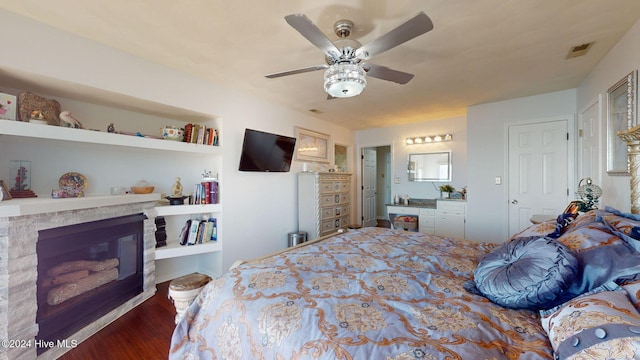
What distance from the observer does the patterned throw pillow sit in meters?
0.62

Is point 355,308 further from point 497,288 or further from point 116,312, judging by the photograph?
point 116,312

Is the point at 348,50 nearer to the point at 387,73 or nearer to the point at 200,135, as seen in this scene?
the point at 387,73

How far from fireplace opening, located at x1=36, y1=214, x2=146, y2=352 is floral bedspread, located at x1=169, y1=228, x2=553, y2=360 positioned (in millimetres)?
1434

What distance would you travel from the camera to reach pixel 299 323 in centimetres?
94

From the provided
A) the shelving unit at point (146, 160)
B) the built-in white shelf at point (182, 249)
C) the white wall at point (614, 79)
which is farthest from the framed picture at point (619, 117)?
the built-in white shelf at point (182, 249)

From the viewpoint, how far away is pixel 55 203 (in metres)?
1.81

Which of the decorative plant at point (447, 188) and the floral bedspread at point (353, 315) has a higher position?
the decorative plant at point (447, 188)

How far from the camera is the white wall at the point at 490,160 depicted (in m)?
3.50

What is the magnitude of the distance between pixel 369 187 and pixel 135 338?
16.4ft

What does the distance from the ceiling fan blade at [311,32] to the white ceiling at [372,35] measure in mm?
286

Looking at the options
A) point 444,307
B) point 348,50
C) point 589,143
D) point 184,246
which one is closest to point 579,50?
point 589,143

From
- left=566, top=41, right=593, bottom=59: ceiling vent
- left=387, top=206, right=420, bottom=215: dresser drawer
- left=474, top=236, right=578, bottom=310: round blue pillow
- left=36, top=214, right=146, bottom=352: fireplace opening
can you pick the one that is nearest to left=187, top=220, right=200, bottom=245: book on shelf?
left=36, top=214, right=146, bottom=352: fireplace opening

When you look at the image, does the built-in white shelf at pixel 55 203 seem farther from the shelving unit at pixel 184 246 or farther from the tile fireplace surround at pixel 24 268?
the shelving unit at pixel 184 246

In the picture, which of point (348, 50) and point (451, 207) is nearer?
point (348, 50)
